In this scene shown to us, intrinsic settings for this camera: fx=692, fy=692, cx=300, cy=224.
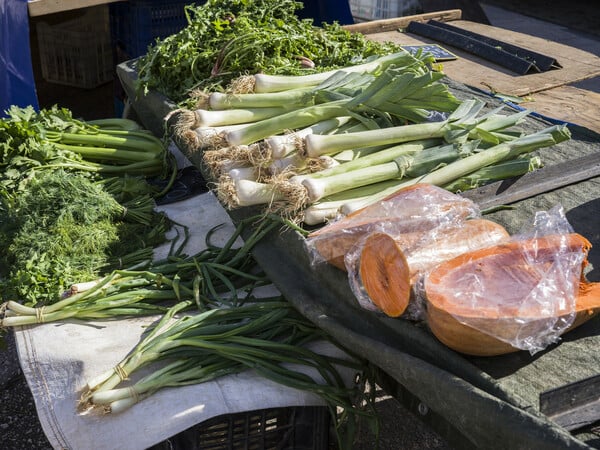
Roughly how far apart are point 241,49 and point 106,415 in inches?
86.3

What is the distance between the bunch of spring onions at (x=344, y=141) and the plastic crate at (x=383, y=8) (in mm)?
Result: 5442

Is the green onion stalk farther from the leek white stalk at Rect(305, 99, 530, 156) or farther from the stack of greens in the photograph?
the stack of greens

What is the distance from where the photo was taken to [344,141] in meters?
2.97

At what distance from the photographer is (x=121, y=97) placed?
5.76 meters

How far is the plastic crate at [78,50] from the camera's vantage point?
665cm

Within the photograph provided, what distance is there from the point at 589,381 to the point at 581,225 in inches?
42.3

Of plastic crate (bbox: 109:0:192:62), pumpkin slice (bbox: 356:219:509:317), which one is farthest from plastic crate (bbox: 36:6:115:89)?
pumpkin slice (bbox: 356:219:509:317)

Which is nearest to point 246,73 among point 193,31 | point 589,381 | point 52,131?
point 193,31

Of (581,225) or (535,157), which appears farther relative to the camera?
(535,157)

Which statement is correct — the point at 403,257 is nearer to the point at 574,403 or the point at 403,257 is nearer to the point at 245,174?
the point at 574,403

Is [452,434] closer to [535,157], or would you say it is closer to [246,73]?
[535,157]

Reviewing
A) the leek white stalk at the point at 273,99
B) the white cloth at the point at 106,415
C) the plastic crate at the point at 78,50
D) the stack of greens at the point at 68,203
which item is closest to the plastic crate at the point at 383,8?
the plastic crate at the point at 78,50

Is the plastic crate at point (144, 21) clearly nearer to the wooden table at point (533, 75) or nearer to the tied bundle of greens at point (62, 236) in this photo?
the wooden table at point (533, 75)

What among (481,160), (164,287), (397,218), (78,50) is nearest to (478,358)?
(397,218)
